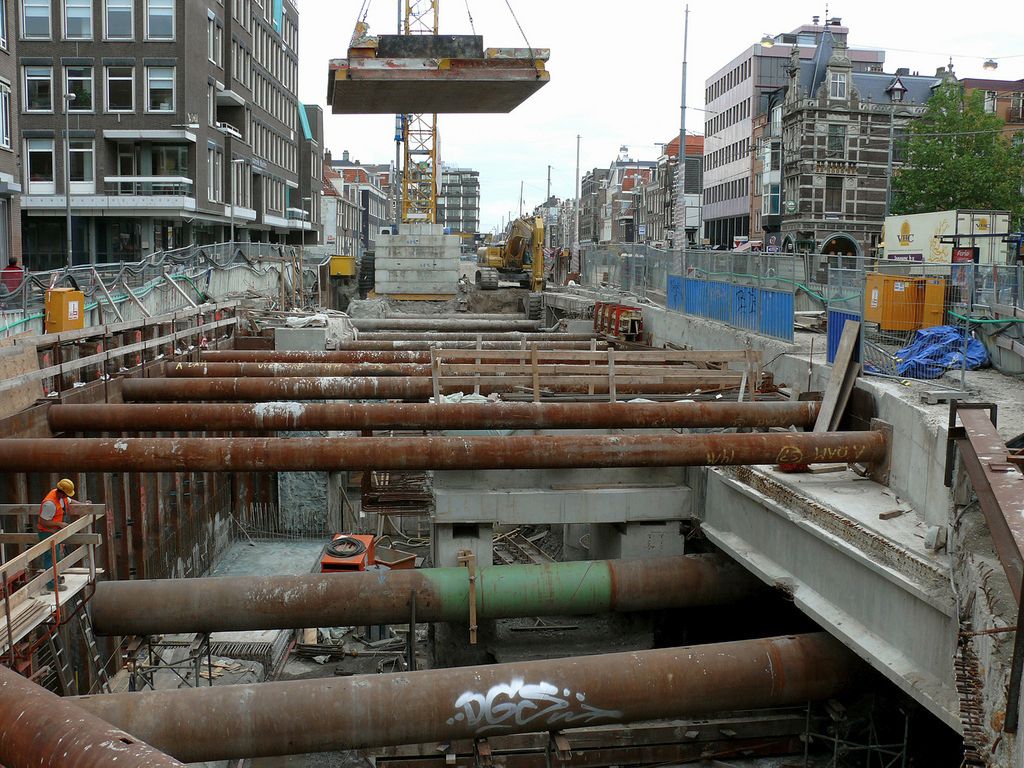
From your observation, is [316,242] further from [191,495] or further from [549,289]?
A: [191,495]

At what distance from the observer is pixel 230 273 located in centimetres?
3369

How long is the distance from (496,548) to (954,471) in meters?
11.9

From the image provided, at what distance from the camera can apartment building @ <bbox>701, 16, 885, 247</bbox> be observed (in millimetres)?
81000

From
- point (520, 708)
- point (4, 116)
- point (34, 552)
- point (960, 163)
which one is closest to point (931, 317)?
point (520, 708)

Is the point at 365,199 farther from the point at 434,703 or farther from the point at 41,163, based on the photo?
the point at 434,703

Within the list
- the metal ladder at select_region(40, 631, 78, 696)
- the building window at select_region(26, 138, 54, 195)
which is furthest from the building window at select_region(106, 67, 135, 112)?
the metal ladder at select_region(40, 631, 78, 696)

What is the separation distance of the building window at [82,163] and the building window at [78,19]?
491 centimetres

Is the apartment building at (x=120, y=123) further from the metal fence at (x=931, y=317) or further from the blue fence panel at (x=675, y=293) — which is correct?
the metal fence at (x=931, y=317)

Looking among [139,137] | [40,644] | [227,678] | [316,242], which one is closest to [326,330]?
[227,678]

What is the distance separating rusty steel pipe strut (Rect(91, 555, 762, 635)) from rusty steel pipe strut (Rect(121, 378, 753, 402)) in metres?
4.22

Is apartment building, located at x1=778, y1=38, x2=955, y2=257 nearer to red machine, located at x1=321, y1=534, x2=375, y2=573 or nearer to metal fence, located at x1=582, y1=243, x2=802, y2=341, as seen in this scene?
metal fence, located at x1=582, y1=243, x2=802, y2=341

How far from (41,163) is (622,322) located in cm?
3491

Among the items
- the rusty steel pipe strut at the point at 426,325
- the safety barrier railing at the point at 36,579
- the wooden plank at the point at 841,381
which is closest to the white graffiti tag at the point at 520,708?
the safety barrier railing at the point at 36,579

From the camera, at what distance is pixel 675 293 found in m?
25.8
